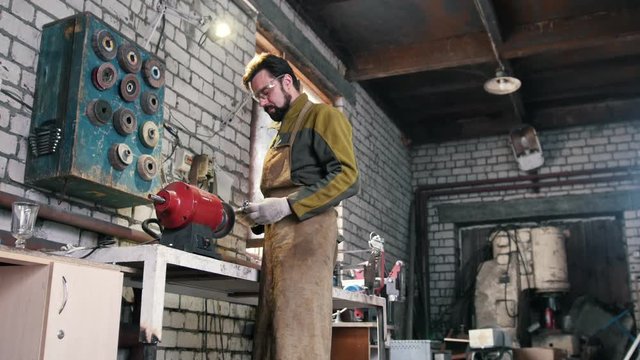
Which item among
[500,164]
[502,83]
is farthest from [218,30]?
[500,164]

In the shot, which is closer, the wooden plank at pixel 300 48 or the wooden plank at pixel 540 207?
the wooden plank at pixel 300 48

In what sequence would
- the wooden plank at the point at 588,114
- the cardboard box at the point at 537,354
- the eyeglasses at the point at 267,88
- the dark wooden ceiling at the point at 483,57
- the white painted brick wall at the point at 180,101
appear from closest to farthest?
the white painted brick wall at the point at 180,101
the eyeglasses at the point at 267,88
the dark wooden ceiling at the point at 483,57
the cardboard box at the point at 537,354
the wooden plank at the point at 588,114

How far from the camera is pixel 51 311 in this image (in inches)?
79.7

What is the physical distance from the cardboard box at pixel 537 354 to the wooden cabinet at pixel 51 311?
14.7ft

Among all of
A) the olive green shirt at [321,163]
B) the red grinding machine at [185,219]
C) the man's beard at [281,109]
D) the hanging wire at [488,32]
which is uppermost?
the hanging wire at [488,32]

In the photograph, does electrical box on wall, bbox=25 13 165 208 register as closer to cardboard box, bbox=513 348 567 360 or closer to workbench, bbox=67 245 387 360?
workbench, bbox=67 245 387 360

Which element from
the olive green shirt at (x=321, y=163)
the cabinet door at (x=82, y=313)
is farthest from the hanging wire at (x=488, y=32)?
the cabinet door at (x=82, y=313)

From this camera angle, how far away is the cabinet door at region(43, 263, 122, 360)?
2033mm

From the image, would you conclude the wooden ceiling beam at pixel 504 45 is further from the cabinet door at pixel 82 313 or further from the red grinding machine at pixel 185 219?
the cabinet door at pixel 82 313

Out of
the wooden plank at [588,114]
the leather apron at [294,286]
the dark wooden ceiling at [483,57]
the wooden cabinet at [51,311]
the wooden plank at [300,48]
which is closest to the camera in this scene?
the wooden cabinet at [51,311]

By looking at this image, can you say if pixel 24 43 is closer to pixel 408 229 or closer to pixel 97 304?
pixel 97 304

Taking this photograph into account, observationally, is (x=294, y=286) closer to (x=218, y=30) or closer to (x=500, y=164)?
(x=218, y=30)

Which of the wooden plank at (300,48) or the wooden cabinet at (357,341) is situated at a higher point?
the wooden plank at (300,48)

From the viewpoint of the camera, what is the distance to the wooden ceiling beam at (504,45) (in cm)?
541
